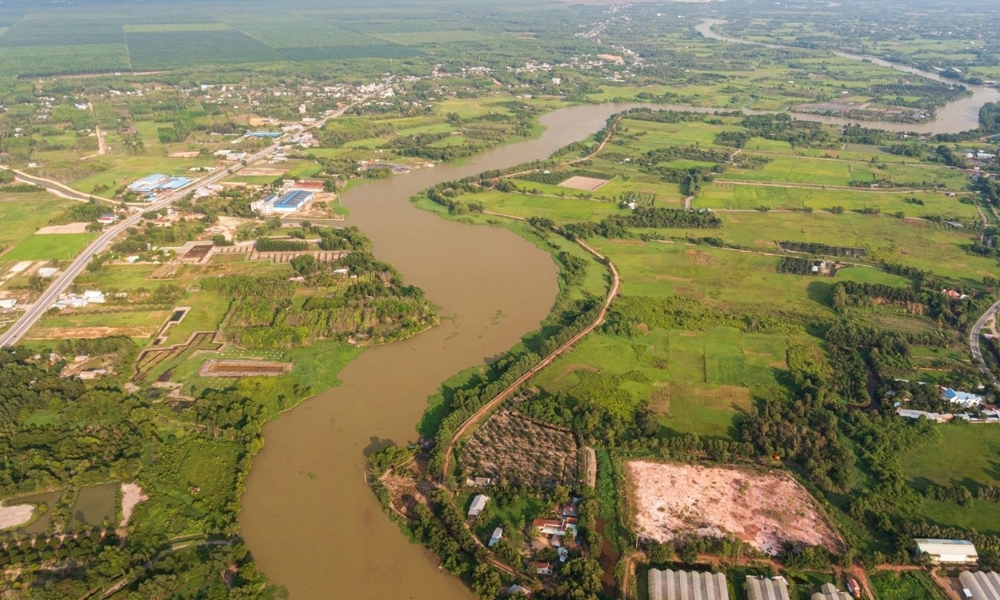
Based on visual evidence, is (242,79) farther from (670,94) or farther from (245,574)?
(245,574)

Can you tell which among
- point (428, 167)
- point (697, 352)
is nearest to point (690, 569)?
point (697, 352)

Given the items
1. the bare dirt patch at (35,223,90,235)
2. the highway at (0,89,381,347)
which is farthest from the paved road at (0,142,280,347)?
the bare dirt patch at (35,223,90,235)

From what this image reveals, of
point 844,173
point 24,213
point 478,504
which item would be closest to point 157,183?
point 24,213

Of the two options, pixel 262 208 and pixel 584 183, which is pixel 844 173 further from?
pixel 262 208

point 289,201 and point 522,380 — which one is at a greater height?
point 289,201

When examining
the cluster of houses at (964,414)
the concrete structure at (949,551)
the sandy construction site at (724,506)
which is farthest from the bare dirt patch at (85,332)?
the cluster of houses at (964,414)

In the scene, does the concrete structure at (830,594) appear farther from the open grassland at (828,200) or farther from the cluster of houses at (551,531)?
the open grassland at (828,200)

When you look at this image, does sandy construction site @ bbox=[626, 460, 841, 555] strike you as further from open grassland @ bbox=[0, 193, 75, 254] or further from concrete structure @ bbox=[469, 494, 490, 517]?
open grassland @ bbox=[0, 193, 75, 254]
